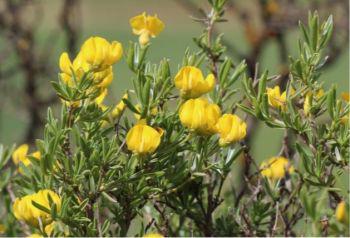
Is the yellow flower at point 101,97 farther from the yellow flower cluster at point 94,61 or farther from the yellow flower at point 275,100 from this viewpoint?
the yellow flower at point 275,100

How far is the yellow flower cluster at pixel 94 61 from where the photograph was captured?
1.12 meters

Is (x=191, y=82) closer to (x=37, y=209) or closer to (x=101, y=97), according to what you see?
(x=101, y=97)

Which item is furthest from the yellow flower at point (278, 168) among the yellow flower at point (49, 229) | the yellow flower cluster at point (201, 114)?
the yellow flower at point (49, 229)

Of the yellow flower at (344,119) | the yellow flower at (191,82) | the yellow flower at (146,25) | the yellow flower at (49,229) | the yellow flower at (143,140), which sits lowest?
the yellow flower at (49,229)

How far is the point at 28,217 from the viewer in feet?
3.46

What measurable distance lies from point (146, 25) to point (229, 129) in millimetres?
321

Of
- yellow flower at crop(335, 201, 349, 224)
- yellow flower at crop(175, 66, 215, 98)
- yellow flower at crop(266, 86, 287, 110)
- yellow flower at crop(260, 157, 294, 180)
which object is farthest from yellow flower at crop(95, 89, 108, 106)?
yellow flower at crop(335, 201, 349, 224)

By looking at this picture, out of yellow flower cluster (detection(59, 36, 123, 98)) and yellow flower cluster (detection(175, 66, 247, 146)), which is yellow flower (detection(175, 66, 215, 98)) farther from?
yellow flower cluster (detection(59, 36, 123, 98))

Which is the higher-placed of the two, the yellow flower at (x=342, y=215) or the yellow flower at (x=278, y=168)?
the yellow flower at (x=278, y=168)

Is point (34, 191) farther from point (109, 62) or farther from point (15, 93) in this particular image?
point (15, 93)

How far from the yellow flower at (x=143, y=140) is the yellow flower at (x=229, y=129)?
0.12 meters

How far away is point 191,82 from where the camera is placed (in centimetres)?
112

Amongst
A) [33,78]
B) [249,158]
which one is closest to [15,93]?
[33,78]

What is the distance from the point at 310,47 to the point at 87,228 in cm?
47
